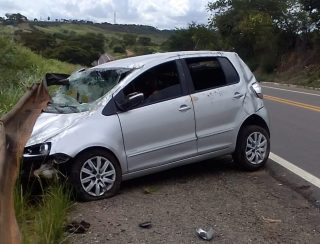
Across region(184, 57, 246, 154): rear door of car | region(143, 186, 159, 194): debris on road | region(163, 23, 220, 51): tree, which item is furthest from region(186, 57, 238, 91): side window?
region(163, 23, 220, 51): tree

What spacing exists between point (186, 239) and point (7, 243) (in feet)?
8.87

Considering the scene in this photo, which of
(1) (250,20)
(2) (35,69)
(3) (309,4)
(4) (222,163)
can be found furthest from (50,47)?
(4) (222,163)

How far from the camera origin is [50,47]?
4522 centimetres

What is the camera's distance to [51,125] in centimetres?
648

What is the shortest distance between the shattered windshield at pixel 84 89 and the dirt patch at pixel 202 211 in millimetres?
1258

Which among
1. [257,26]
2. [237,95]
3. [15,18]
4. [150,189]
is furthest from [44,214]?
[257,26]

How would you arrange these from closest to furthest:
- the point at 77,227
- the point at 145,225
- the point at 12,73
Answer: the point at 77,227
the point at 145,225
the point at 12,73

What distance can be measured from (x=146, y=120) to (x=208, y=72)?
140cm

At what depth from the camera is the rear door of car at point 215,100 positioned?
24.2 ft

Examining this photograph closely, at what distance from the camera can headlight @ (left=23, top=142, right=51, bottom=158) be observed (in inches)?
242

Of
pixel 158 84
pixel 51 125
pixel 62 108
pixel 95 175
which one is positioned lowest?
pixel 95 175

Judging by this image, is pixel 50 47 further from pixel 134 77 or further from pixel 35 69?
pixel 134 77

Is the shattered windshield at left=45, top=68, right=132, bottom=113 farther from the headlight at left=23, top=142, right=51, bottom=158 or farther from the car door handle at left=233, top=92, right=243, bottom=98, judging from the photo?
the car door handle at left=233, top=92, right=243, bottom=98

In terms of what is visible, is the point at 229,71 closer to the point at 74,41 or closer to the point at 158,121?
the point at 158,121
